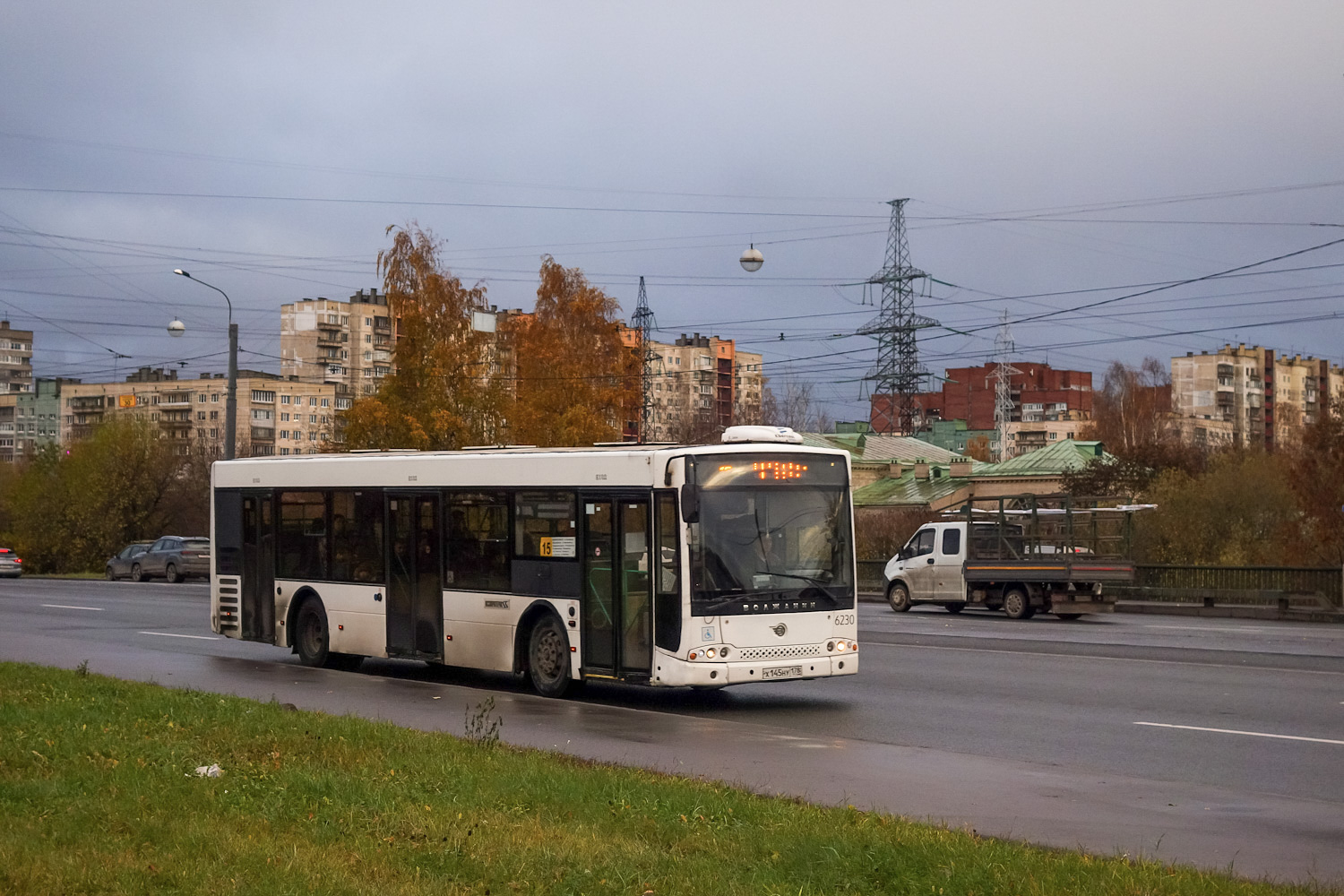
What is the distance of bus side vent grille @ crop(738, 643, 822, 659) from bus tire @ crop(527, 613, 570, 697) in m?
2.14

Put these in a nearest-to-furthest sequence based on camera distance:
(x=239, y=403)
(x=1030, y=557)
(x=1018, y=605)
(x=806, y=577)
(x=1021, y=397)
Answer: (x=806, y=577) < (x=1030, y=557) < (x=1018, y=605) < (x=239, y=403) < (x=1021, y=397)

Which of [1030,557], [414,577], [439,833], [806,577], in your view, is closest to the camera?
[439,833]

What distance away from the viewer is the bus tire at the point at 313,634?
19484 millimetres

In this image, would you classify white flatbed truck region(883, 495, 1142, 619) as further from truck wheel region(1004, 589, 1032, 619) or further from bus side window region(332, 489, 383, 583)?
bus side window region(332, 489, 383, 583)

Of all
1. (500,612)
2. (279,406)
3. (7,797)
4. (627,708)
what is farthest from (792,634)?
(279,406)

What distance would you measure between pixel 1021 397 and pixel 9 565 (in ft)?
514

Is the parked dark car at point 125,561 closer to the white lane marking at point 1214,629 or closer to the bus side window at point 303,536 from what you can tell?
the bus side window at point 303,536

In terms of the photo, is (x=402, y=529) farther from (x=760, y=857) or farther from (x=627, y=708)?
(x=760, y=857)

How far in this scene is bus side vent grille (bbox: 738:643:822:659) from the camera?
14.8 m

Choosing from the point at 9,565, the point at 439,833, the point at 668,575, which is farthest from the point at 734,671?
the point at 9,565

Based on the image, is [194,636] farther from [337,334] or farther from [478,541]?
[337,334]

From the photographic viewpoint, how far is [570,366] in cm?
5203

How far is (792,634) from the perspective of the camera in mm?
15117

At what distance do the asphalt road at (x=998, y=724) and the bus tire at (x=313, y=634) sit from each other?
404mm
